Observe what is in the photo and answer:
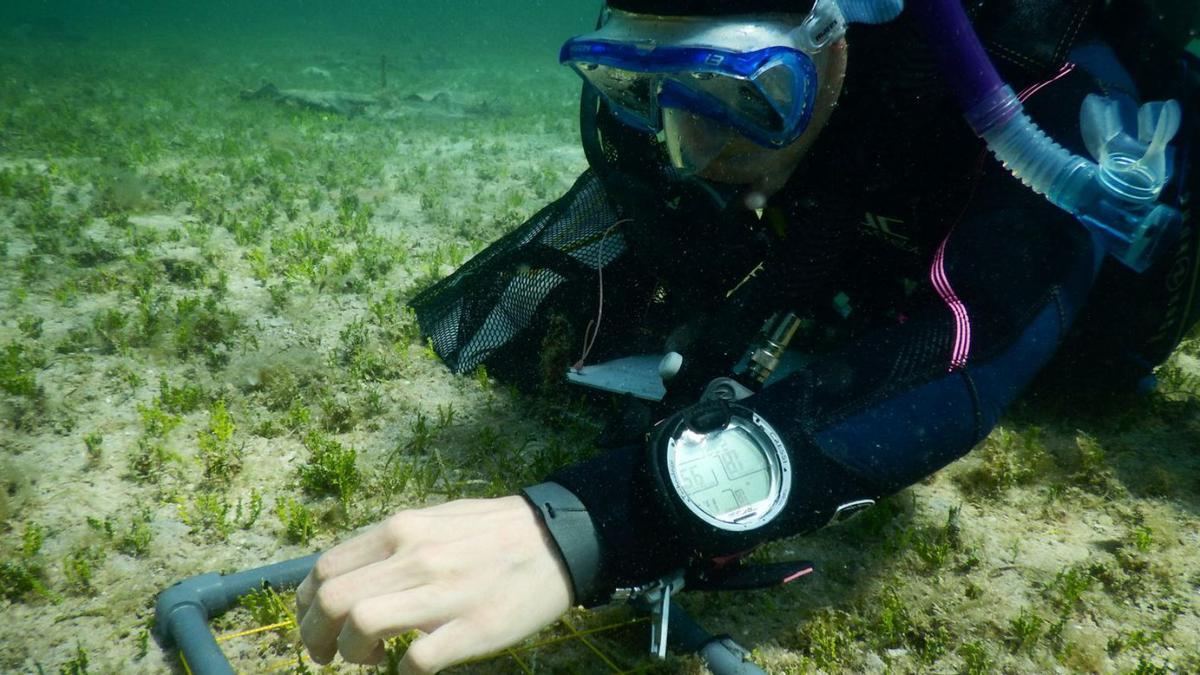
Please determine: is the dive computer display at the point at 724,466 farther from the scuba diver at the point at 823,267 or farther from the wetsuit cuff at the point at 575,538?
the wetsuit cuff at the point at 575,538

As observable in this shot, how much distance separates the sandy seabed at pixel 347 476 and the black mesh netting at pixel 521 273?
0.77 feet

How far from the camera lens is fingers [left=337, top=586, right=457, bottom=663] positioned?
118 cm

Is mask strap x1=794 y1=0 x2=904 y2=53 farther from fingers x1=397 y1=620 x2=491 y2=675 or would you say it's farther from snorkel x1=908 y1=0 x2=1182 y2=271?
fingers x1=397 y1=620 x2=491 y2=675

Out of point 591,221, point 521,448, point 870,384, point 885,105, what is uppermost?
point 885,105

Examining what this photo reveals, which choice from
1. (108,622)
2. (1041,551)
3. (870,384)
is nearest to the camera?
(870,384)

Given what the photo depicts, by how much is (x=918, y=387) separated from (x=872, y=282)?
3.43 ft

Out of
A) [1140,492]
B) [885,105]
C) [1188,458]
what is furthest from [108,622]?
[1188,458]

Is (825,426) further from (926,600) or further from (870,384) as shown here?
(926,600)

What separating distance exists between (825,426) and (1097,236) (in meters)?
0.90

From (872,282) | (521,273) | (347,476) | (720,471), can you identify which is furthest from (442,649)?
(521,273)

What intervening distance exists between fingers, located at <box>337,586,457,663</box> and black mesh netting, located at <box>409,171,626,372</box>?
7.31 feet

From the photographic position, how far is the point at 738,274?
2652 mm

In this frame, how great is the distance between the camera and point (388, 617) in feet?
3.90

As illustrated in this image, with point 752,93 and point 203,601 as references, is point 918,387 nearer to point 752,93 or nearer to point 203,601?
point 752,93
